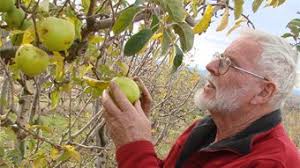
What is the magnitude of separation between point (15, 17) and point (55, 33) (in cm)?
19

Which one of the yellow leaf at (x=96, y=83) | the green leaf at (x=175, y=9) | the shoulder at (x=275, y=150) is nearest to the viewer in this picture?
the green leaf at (x=175, y=9)

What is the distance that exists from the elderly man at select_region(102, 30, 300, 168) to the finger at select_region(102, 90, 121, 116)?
0.06 metres

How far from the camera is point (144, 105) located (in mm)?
2111

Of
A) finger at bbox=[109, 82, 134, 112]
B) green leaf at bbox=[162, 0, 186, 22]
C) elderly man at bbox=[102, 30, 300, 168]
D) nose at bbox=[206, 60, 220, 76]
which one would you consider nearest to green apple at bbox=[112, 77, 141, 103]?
finger at bbox=[109, 82, 134, 112]

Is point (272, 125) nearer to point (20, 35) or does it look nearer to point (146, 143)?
point (146, 143)

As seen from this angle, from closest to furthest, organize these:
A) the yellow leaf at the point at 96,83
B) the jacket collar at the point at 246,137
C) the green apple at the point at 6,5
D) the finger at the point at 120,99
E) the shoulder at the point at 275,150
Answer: the green apple at the point at 6,5, the yellow leaf at the point at 96,83, the finger at the point at 120,99, the shoulder at the point at 275,150, the jacket collar at the point at 246,137

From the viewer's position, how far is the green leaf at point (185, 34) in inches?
53.8

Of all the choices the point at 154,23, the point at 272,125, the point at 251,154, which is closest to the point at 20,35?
the point at 154,23

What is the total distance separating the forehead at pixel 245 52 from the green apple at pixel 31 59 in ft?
3.96

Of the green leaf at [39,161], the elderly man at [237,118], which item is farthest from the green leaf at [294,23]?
the green leaf at [39,161]

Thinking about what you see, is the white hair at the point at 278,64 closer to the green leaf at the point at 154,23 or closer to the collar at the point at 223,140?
the collar at the point at 223,140

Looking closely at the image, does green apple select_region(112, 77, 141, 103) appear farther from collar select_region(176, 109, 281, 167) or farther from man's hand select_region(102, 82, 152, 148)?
collar select_region(176, 109, 281, 167)

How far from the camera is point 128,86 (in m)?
1.66

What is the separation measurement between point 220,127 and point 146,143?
46 cm
